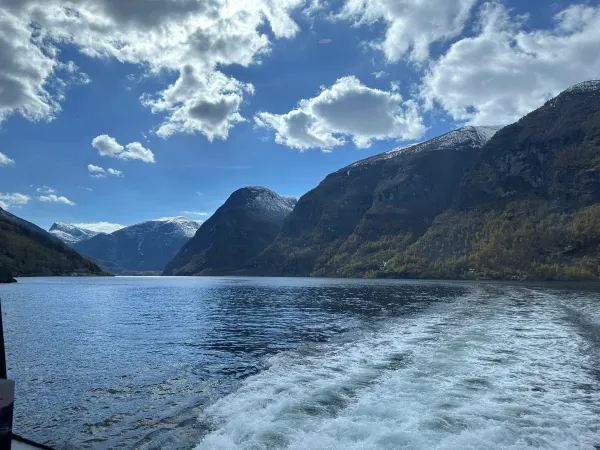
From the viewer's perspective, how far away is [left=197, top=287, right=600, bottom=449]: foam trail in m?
18.6

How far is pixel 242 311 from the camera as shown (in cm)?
8506

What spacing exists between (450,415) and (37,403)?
76.5 feet

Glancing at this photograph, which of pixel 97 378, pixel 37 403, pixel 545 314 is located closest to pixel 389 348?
pixel 97 378

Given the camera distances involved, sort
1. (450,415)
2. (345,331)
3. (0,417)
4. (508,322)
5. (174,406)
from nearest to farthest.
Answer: (0,417), (450,415), (174,406), (345,331), (508,322)

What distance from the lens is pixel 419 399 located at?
23625 millimetres

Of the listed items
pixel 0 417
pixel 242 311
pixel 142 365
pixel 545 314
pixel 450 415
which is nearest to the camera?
pixel 0 417

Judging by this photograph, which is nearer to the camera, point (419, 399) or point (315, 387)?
point (419, 399)

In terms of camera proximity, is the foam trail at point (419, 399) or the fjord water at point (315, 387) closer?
the foam trail at point (419, 399)

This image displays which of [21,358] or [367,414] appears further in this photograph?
[21,358]

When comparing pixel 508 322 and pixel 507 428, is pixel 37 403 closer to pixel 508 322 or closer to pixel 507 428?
pixel 507 428

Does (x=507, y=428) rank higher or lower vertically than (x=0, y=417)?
lower

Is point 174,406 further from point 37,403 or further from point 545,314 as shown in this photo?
point 545,314

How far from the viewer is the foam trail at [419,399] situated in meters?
18.6

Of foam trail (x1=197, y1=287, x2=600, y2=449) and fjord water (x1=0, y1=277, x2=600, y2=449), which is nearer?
foam trail (x1=197, y1=287, x2=600, y2=449)
